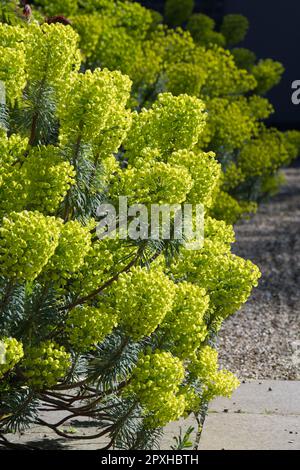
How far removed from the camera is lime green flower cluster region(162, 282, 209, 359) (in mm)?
3850

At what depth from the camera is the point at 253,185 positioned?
10.5m

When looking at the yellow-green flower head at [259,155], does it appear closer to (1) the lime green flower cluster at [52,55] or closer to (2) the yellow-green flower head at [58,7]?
(2) the yellow-green flower head at [58,7]

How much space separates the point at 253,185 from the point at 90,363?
678cm

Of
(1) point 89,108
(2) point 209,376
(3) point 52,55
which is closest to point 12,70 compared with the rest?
(3) point 52,55

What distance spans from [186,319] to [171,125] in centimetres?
77

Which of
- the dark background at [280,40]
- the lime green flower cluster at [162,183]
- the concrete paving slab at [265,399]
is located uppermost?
the dark background at [280,40]

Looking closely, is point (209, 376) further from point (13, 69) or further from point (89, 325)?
point (13, 69)

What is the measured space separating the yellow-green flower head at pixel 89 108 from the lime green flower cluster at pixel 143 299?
1.80 feet

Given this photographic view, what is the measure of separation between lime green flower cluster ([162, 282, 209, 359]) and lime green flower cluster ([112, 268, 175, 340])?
0.24m

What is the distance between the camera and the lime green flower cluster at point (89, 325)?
149 inches

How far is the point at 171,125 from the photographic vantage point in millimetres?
4008

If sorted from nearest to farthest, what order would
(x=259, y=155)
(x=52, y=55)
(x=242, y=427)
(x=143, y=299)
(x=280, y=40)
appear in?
(x=143, y=299) → (x=52, y=55) → (x=242, y=427) → (x=259, y=155) → (x=280, y=40)

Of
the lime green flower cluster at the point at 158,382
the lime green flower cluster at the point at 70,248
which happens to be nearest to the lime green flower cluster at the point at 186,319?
the lime green flower cluster at the point at 158,382

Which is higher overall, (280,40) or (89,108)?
(280,40)
